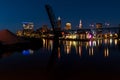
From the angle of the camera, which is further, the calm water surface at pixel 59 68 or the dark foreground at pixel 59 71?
the calm water surface at pixel 59 68

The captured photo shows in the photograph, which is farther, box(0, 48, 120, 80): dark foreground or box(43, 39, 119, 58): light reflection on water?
box(43, 39, 119, 58): light reflection on water

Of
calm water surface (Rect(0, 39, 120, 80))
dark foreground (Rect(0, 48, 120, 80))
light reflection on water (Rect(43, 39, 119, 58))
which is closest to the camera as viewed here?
dark foreground (Rect(0, 48, 120, 80))

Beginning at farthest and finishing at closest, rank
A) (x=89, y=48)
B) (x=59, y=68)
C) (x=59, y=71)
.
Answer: (x=89, y=48) < (x=59, y=68) < (x=59, y=71)

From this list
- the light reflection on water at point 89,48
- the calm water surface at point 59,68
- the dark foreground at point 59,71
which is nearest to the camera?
the dark foreground at point 59,71

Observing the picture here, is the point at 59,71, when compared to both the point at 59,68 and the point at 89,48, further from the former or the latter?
the point at 89,48

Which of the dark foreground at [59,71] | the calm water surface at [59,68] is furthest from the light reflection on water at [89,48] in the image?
the dark foreground at [59,71]

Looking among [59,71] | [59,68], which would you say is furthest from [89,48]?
[59,71]

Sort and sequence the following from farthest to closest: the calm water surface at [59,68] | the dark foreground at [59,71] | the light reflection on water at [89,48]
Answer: the light reflection on water at [89,48]
the calm water surface at [59,68]
the dark foreground at [59,71]

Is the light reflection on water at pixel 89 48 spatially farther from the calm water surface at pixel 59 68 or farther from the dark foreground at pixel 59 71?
the dark foreground at pixel 59 71

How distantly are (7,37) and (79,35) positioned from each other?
67.3 m

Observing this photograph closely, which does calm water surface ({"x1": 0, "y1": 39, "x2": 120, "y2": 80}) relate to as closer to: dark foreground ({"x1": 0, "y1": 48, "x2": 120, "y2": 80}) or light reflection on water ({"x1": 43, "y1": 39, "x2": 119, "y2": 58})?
dark foreground ({"x1": 0, "y1": 48, "x2": 120, "y2": 80})

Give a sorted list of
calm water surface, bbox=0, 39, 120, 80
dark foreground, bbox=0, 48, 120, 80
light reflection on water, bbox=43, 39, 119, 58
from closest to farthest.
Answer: dark foreground, bbox=0, 48, 120, 80
calm water surface, bbox=0, 39, 120, 80
light reflection on water, bbox=43, 39, 119, 58

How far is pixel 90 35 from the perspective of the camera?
4296 inches

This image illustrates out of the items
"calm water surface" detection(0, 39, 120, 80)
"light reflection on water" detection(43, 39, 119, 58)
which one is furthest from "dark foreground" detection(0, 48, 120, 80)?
"light reflection on water" detection(43, 39, 119, 58)
